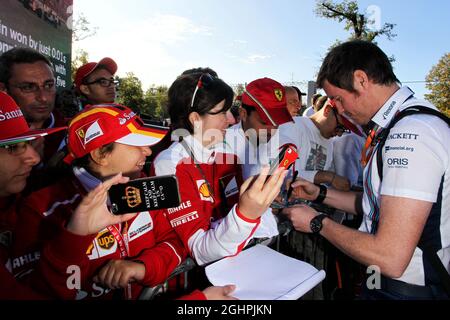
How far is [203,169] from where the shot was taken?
8.09ft

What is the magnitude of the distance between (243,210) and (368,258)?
2.46 ft

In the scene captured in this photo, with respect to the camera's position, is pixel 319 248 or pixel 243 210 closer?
pixel 243 210

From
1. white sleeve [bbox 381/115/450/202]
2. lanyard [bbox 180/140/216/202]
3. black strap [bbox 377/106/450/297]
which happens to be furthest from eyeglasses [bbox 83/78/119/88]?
white sleeve [bbox 381/115/450/202]

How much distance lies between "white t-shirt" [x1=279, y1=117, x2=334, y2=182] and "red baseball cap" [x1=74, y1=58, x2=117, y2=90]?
2.59m

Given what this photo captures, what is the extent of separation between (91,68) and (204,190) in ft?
9.97

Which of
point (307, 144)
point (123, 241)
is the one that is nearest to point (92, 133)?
point (123, 241)

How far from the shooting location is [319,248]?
317cm

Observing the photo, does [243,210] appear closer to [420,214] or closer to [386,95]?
[420,214]

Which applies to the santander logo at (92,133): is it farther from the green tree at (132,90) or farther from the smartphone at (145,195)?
the green tree at (132,90)

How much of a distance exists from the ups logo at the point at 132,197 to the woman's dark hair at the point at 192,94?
1.24m

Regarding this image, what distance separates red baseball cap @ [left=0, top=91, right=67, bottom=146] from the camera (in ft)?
5.59

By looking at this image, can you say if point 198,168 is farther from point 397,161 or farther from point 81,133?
point 397,161

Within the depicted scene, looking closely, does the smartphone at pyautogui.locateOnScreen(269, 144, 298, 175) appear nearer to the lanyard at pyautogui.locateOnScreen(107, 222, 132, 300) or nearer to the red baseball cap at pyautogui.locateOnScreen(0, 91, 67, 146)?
the lanyard at pyautogui.locateOnScreen(107, 222, 132, 300)
